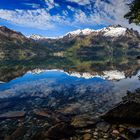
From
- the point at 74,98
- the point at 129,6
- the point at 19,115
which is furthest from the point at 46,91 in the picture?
the point at 129,6

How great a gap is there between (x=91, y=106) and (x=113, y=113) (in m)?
7.64

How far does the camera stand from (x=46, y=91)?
1507 inches

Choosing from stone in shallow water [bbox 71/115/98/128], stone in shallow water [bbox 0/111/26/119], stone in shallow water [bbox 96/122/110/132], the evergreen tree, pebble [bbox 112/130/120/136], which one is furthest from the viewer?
the evergreen tree

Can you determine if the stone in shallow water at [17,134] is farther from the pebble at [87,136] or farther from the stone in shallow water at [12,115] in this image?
the pebble at [87,136]

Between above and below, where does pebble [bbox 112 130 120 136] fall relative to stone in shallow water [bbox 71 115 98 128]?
below

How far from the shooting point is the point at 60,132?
57.9 ft

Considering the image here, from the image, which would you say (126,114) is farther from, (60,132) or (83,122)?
(60,132)

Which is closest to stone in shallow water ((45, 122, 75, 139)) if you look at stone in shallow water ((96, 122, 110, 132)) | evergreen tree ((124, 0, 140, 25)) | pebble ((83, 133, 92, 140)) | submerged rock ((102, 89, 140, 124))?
pebble ((83, 133, 92, 140))

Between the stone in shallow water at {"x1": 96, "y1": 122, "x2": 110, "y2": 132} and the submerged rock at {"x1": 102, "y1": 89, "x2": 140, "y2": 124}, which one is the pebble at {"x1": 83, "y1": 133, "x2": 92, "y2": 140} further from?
the submerged rock at {"x1": 102, "y1": 89, "x2": 140, "y2": 124}

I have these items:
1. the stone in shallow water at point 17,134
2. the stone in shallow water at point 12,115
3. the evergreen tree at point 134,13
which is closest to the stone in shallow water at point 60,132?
the stone in shallow water at point 17,134

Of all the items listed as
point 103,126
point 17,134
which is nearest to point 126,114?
point 103,126

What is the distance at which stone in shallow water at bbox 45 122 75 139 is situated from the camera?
17.3 meters

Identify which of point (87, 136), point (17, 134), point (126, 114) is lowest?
point (17, 134)

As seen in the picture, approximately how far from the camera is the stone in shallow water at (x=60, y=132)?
17.3 m
